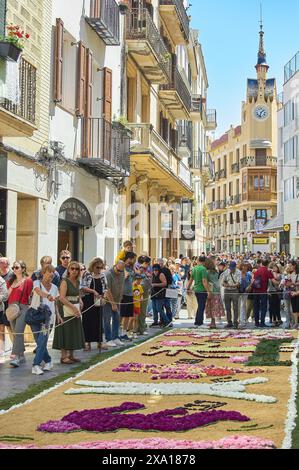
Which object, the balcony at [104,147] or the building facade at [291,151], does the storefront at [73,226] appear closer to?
the balcony at [104,147]

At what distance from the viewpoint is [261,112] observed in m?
83.6

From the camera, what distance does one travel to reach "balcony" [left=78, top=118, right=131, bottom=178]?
67.4 ft

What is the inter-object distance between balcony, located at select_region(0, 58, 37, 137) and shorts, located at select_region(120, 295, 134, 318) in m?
4.74

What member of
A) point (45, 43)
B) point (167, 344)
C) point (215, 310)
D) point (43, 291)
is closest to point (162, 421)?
point (43, 291)

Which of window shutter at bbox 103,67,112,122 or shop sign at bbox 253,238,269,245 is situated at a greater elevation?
window shutter at bbox 103,67,112,122

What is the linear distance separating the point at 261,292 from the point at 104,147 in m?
5.94

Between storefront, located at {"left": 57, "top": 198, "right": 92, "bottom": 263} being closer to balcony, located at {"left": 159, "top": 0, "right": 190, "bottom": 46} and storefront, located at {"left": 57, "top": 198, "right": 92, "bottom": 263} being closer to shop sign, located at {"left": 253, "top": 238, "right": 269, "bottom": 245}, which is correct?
balcony, located at {"left": 159, "top": 0, "right": 190, "bottom": 46}

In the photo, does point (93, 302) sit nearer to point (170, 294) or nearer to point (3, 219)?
point (3, 219)

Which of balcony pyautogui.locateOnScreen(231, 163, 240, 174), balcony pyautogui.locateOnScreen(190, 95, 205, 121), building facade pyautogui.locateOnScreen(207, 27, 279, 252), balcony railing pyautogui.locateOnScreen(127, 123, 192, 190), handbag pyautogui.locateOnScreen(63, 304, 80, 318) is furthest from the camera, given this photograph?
balcony pyautogui.locateOnScreen(231, 163, 240, 174)

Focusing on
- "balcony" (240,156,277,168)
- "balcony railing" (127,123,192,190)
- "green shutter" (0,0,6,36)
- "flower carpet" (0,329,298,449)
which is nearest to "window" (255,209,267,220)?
"balcony" (240,156,277,168)

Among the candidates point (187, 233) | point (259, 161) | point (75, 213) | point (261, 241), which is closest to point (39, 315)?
point (75, 213)

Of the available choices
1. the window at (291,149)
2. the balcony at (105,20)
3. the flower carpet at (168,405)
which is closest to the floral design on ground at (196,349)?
the flower carpet at (168,405)
